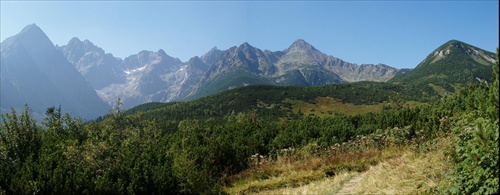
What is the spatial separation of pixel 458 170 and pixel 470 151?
92 centimetres

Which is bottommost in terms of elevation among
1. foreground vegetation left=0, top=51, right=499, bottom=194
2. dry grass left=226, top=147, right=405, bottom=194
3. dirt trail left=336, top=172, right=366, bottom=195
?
dirt trail left=336, top=172, right=366, bottom=195

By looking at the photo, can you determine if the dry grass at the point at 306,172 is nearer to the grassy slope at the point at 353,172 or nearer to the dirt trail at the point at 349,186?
the grassy slope at the point at 353,172

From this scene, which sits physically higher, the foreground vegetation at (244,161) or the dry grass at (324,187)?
the foreground vegetation at (244,161)

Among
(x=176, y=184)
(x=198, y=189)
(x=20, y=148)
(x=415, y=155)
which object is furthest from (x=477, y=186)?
(x=20, y=148)

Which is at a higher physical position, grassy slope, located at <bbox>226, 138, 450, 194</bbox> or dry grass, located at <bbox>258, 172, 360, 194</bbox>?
grassy slope, located at <bbox>226, 138, 450, 194</bbox>

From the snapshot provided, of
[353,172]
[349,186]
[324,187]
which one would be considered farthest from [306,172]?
[349,186]

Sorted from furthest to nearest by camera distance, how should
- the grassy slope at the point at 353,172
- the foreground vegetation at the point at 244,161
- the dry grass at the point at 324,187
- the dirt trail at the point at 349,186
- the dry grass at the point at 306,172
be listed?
1. the dry grass at the point at 306,172
2. the dry grass at the point at 324,187
3. the dirt trail at the point at 349,186
4. the grassy slope at the point at 353,172
5. the foreground vegetation at the point at 244,161

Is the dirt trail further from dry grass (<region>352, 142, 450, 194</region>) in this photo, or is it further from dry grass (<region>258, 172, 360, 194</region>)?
dry grass (<region>352, 142, 450, 194</region>)

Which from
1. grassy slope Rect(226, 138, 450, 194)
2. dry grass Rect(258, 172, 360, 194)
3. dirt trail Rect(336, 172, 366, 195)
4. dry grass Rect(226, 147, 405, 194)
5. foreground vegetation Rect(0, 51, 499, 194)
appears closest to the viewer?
foreground vegetation Rect(0, 51, 499, 194)

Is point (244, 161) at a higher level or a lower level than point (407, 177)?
higher

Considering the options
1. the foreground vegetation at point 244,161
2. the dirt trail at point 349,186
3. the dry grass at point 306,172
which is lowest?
the dirt trail at point 349,186

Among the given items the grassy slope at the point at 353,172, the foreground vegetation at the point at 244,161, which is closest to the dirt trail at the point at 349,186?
the grassy slope at the point at 353,172

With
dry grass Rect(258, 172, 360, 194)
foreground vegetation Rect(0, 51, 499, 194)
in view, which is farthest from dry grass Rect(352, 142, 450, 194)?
dry grass Rect(258, 172, 360, 194)

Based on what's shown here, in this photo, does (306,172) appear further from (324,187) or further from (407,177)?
(407,177)
